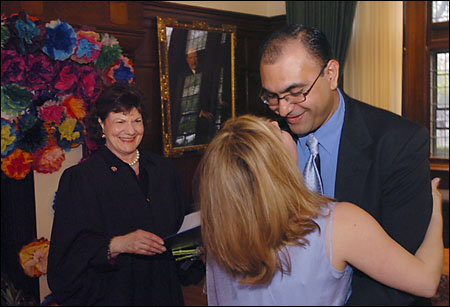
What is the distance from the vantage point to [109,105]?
7.19 ft

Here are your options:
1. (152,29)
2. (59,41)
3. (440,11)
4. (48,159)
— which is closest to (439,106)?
(440,11)

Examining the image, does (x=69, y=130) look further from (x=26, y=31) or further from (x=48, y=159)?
(x=26, y=31)

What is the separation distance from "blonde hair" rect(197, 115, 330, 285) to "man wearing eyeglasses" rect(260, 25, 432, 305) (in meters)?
0.35

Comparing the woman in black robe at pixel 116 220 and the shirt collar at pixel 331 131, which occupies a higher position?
the shirt collar at pixel 331 131

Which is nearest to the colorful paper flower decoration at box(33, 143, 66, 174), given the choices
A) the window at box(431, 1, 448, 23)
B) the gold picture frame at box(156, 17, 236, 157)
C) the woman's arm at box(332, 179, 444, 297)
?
the woman's arm at box(332, 179, 444, 297)

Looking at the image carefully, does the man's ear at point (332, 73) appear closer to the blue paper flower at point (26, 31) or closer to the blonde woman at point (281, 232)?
the blonde woman at point (281, 232)

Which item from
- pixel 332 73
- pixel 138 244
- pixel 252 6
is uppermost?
pixel 252 6

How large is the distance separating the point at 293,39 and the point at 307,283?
884 millimetres

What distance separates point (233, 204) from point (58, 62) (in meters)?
1.75

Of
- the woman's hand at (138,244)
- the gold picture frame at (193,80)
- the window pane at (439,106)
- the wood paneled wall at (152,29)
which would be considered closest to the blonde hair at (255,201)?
the woman's hand at (138,244)

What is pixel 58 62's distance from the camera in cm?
262

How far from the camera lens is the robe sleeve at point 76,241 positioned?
1964mm

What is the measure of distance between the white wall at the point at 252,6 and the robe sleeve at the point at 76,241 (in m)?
3.86

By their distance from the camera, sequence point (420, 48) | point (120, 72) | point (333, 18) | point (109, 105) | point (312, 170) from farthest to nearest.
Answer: point (333, 18) → point (420, 48) → point (120, 72) → point (109, 105) → point (312, 170)
